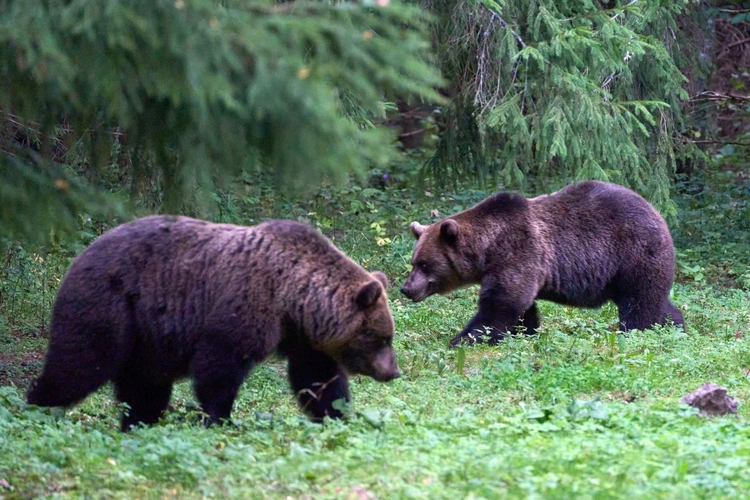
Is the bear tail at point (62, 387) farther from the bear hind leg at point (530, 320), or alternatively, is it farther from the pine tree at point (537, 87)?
the bear hind leg at point (530, 320)

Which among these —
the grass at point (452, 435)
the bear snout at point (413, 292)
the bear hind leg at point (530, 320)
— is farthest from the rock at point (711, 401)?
the bear snout at point (413, 292)

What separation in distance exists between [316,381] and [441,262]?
3971mm

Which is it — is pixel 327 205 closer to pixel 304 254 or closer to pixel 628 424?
pixel 304 254

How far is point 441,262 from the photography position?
1115 centimetres

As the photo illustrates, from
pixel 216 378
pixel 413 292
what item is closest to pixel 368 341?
pixel 216 378

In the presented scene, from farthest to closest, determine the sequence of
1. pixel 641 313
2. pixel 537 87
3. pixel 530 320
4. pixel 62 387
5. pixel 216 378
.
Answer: pixel 530 320, pixel 641 313, pixel 537 87, pixel 62 387, pixel 216 378

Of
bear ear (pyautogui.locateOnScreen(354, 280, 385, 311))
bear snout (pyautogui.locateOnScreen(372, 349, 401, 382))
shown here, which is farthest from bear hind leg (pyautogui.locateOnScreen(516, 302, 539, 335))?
bear ear (pyautogui.locateOnScreen(354, 280, 385, 311))

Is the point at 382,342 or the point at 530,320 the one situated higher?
the point at 382,342

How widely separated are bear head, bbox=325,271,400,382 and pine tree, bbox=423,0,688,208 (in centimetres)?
310

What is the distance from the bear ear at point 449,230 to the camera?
35.7 ft

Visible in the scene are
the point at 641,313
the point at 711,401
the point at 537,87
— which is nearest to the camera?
the point at 711,401

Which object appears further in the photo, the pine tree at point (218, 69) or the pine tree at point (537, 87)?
the pine tree at point (537, 87)

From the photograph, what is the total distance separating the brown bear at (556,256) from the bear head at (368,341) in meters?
3.42

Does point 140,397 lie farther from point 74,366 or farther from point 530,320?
point 530,320
